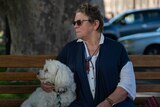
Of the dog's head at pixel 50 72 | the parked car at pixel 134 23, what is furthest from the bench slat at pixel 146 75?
the parked car at pixel 134 23

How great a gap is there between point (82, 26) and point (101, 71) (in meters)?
0.48

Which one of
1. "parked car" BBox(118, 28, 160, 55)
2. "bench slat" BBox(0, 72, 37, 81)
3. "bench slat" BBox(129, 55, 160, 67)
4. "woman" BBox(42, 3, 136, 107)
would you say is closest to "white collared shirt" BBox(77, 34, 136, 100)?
"woman" BBox(42, 3, 136, 107)

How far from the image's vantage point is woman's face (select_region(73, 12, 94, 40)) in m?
5.16

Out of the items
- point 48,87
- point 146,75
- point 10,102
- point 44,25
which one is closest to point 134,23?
point 44,25

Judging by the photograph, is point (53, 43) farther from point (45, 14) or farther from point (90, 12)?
point (90, 12)

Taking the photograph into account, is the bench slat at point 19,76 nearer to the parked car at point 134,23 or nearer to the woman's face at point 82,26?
the woman's face at point 82,26

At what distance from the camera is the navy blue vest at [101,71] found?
5164mm

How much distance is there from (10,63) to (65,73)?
1.24 metres

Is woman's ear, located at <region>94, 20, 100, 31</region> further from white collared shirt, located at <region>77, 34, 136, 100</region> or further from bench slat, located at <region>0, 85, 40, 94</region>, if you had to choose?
bench slat, located at <region>0, 85, 40, 94</region>

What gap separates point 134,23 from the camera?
21.8 metres

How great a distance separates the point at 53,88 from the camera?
5.12 m

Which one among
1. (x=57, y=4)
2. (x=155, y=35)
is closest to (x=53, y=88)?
(x=57, y=4)

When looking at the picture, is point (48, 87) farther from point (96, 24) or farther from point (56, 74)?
point (96, 24)

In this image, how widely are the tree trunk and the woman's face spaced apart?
4291mm
